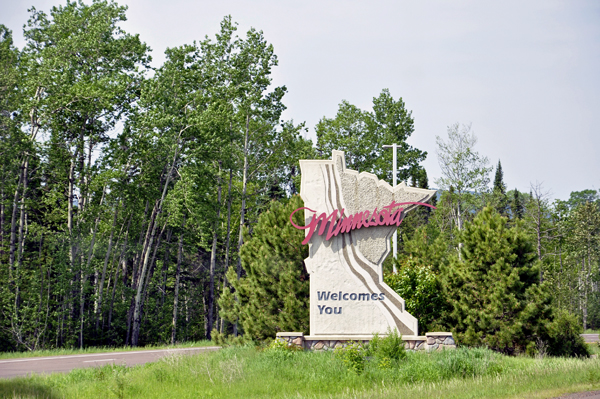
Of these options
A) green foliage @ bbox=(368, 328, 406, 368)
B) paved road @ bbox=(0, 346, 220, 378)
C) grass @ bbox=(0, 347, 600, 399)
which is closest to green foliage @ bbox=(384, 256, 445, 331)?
grass @ bbox=(0, 347, 600, 399)

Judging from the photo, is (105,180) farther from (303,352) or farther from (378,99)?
(378,99)

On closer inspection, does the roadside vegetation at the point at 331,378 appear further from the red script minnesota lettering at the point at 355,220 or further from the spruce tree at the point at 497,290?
the red script minnesota lettering at the point at 355,220

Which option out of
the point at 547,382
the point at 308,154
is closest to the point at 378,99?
the point at 308,154

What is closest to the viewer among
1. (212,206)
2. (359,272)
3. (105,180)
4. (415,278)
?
(359,272)

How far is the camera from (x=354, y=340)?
15.8m

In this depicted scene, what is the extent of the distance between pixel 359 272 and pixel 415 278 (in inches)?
136

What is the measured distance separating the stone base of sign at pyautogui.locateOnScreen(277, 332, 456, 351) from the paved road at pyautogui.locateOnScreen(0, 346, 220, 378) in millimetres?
3536

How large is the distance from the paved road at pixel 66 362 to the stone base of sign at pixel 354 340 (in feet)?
11.6

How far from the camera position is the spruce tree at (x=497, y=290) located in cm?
1708

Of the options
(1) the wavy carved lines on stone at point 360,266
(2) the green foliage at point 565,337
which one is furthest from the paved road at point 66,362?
(2) the green foliage at point 565,337

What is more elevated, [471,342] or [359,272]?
[359,272]

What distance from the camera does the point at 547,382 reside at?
34.7ft

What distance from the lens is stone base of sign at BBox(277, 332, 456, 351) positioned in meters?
15.3

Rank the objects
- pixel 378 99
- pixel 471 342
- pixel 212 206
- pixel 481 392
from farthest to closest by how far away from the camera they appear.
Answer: pixel 378 99
pixel 212 206
pixel 471 342
pixel 481 392
